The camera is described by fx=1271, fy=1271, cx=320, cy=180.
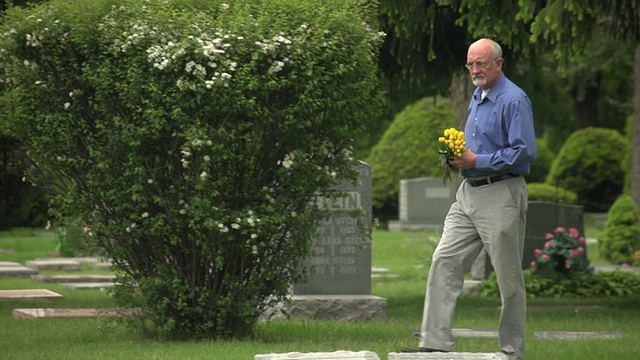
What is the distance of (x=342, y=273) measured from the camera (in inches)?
526

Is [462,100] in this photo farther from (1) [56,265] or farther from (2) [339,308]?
(2) [339,308]

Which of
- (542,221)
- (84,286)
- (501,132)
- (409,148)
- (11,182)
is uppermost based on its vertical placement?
(409,148)

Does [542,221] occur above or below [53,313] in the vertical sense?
above

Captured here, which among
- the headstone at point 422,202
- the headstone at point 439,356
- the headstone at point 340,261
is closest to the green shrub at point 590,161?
the headstone at point 422,202

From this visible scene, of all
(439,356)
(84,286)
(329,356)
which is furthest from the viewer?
(84,286)

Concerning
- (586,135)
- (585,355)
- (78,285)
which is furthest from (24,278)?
(586,135)

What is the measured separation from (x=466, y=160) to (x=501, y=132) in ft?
1.13

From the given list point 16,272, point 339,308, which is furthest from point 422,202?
point 339,308

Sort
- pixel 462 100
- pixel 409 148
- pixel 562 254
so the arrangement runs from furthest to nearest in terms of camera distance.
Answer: pixel 409 148
pixel 462 100
pixel 562 254

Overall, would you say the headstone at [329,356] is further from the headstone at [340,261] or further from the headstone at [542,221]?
the headstone at [542,221]

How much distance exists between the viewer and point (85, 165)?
943 cm

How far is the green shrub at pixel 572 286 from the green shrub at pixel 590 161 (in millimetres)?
19008

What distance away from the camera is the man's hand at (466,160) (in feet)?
26.1

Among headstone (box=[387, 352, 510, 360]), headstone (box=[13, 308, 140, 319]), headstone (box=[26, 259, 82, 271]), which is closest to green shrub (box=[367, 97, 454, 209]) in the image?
headstone (box=[26, 259, 82, 271])
